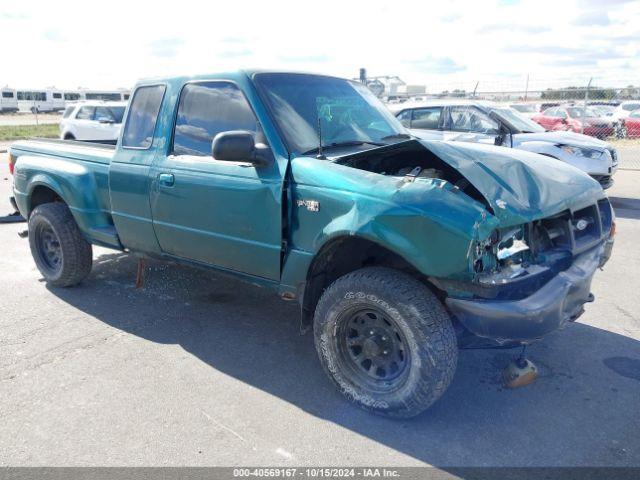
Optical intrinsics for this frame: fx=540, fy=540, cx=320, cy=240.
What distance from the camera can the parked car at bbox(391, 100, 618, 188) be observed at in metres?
8.86

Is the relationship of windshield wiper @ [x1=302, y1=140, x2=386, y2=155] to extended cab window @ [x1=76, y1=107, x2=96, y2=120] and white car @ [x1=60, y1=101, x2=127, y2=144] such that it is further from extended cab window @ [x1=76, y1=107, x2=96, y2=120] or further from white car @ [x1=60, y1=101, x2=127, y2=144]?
extended cab window @ [x1=76, y1=107, x2=96, y2=120]

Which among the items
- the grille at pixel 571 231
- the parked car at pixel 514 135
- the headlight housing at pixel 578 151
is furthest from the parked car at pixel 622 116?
the grille at pixel 571 231

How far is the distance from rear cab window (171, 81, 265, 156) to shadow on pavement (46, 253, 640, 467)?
148cm

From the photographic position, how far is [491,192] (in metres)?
3.01

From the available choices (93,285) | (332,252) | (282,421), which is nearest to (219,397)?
(282,421)

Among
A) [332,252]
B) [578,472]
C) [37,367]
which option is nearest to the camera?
[578,472]

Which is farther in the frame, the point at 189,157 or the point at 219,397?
the point at 189,157

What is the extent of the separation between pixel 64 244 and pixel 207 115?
2.12 m

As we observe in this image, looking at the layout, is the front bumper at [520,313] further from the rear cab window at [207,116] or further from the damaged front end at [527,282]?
the rear cab window at [207,116]

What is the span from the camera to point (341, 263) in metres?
3.53

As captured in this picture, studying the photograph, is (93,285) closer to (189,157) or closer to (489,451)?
(189,157)

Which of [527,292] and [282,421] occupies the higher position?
[527,292]

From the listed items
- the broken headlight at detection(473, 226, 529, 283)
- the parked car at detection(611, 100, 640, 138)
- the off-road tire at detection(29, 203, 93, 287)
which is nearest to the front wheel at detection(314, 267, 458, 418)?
the broken headlight at detection(473, 226, 529, 283)

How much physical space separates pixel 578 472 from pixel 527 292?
0.91 metres
